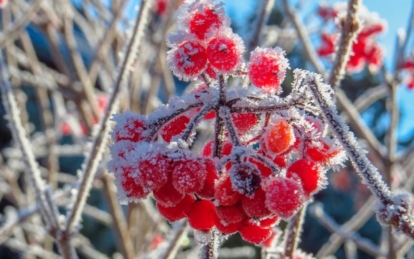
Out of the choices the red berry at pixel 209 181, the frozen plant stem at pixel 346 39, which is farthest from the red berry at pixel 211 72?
the frozen plant stem at pixel 346 39

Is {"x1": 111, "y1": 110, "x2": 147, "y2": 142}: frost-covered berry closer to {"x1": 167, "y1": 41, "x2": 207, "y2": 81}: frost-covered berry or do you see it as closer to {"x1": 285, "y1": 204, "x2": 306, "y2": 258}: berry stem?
{"x1": 167, "y1": 41, "x2": 207, "y2": 81}: frost-covered berry

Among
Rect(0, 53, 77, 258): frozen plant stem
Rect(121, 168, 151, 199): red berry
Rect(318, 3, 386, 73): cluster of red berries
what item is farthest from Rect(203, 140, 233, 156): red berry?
Rect(318, 3, 386, 73): cluster of red berries

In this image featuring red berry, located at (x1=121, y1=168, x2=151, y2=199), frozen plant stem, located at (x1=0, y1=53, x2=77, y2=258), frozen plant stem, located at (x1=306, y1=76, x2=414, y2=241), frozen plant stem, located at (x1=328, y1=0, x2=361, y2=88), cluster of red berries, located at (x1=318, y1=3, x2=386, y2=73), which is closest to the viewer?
frozen plant stem, located at (x1=306, y1=76, x2=414, y2=241)

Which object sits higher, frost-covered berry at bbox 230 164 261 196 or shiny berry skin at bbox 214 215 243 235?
frost-covered berry at bbox 230 164 261 196

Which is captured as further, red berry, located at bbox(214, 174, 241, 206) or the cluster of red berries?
the cluster of red berries

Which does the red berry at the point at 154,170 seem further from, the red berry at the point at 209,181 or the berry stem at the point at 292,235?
the berry stem at the point at 292,235

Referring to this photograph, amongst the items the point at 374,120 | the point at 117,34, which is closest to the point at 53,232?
the point at 117,34
